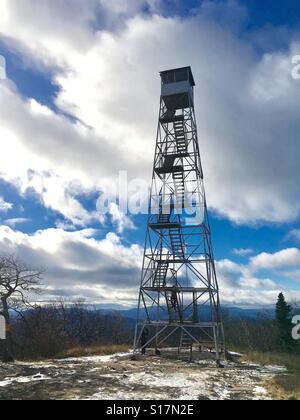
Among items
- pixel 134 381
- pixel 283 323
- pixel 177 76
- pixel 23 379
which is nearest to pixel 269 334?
pixel 283 323

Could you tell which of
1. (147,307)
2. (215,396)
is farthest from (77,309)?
(215,396)

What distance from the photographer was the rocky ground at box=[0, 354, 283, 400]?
1077cm

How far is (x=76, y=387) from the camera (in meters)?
11.6

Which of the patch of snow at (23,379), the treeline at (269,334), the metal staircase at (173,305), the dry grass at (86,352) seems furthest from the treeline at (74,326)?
the treeline at (269,334)

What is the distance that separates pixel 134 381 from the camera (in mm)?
12836

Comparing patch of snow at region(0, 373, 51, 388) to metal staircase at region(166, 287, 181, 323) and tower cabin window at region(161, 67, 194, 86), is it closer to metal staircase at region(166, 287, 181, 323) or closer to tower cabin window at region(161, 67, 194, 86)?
metal staircase at region(166, 287, 181, 323)

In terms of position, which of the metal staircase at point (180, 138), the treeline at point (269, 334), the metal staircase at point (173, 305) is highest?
the metal staircase at point (180, 138)

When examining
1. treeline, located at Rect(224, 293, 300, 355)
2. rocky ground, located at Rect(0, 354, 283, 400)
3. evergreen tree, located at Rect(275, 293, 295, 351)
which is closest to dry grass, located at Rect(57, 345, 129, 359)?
rocky ground, located at Rect(0, 354, 283, 400)

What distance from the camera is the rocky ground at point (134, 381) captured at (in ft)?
35.3

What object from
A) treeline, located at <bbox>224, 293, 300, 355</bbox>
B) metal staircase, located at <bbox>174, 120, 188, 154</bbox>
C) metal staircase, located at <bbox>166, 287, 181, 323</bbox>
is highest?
metal staircase, located at <bbox>174, 120, 188, 154</bbox>

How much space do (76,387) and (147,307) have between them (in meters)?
9.52

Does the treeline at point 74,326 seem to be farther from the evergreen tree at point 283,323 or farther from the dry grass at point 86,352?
the evergreen tree at point 283,323

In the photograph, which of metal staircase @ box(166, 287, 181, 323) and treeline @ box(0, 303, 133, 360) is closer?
metal staircase @ box(166, 287, 181, 323)
